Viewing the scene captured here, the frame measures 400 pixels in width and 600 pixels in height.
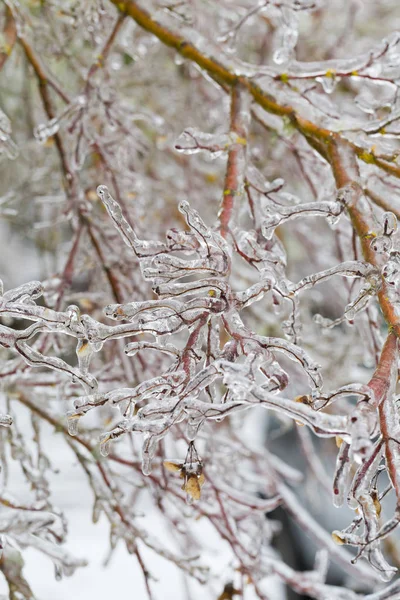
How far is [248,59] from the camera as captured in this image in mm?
A: 2316

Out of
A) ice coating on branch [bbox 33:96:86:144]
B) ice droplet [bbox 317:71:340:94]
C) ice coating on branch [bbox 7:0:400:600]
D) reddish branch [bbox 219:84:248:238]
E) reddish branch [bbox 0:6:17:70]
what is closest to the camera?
ice coating on branch [bbox 7:0:400:600]

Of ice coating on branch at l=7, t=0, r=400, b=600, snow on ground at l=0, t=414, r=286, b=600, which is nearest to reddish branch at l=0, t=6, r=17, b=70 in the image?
ice coating on branch at l=7, t=0, r=400, b=600

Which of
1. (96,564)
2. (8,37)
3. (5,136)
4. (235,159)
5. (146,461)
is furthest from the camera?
(96,564)

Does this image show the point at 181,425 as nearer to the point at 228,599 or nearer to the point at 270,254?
the point at 228,599

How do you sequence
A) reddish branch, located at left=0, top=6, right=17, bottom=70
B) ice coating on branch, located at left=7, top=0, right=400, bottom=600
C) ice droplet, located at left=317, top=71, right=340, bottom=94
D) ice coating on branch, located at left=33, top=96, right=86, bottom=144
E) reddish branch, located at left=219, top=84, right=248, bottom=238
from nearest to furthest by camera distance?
ice coating on branch, located at left=7, top=0, right=400, bottom=600, reddish branch, located at left=219, top=84, right=248, bottom=238, ice droplet, located at left=317, top=71, right=340, bottom=94, ice coating on branch, located at left=33, top=96, right=86, bottom=144, reddish branch, located at left=0, top=6, right=17, bottom=70

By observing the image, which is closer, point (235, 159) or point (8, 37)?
point (235, 159)

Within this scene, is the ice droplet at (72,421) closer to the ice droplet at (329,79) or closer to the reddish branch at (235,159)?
the reddish branch at (235,159)

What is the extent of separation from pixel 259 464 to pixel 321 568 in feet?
2.05

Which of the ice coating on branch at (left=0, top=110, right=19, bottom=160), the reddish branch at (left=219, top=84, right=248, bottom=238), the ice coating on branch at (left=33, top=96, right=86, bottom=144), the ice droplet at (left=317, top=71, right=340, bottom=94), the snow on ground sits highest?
the ice coating on branch at (left=33, top=96, right=86, bottom=144)

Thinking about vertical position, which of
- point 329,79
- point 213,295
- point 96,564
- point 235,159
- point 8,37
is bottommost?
point 96,564

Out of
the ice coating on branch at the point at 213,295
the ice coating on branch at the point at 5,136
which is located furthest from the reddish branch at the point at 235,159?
the ice coating on branch at the point at 5,136

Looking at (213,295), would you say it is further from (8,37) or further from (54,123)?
(8,37)

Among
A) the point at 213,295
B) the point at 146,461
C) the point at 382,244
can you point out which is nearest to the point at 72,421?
the point at 146,461

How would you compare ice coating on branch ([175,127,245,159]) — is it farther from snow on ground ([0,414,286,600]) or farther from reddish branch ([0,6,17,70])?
snow on ground ([0,414,286,600])
